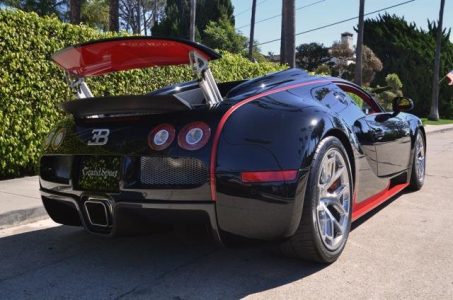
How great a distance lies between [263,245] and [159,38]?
137 centimetres

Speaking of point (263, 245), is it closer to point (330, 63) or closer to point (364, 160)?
point (364, 160)

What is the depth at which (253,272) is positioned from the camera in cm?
331

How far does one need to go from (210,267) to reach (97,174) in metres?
0.96

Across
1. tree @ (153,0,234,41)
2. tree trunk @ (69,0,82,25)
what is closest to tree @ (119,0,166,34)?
tree @ (153,0,234,41)

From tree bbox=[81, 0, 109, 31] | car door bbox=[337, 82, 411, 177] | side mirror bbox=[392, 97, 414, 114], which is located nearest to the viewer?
car door bbox=[337, 82, 411, 177]

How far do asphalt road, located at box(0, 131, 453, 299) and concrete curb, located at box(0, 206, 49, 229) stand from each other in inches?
5.0

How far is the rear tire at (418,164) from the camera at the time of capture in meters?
5.58

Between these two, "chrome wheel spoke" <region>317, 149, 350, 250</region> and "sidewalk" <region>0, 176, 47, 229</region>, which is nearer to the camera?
"chrome wheel spoke" <region>317, 149, 350, 250</region>

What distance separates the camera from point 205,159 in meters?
2.88

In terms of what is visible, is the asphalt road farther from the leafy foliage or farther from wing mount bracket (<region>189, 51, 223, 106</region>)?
the leafy foliage

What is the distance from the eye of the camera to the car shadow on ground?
3.05m

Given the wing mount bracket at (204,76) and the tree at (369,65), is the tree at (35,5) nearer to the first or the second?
the tree at (369,65)

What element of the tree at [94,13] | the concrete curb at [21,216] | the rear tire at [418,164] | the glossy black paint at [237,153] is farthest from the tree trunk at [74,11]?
the glossy black paint at [237,153]

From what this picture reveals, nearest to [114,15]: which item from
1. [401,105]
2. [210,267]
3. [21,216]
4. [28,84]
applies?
[28,84]
